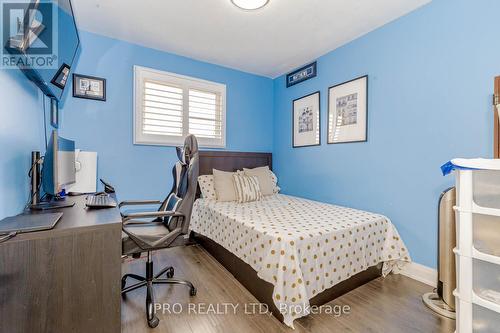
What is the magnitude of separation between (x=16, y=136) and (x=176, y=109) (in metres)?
1.97

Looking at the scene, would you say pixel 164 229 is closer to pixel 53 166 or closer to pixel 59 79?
pixel 53 166

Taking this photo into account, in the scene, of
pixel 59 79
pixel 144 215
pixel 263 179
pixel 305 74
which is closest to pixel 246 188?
pixel 263 179

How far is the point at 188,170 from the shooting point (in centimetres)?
189

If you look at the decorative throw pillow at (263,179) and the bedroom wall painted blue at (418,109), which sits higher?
the bedroom wall painted blue at (418,109)

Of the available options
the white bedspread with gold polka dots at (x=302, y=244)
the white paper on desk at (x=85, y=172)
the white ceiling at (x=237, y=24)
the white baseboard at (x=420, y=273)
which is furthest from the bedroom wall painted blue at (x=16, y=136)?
the white baseboard at (x=420, y=273)

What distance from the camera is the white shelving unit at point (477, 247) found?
127 cm

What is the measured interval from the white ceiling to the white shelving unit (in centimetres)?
177

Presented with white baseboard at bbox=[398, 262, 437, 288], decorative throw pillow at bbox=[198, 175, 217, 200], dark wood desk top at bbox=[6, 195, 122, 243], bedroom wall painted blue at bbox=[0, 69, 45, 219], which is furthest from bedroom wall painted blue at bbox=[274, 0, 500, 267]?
bedroom wall painted blue at bbox=[0, 69, 45, 219]

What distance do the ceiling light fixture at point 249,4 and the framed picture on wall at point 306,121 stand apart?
1464 mm

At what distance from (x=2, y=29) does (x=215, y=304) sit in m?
2.12

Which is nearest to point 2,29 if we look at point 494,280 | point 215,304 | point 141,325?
point 141,325

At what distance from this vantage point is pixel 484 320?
1272 millimetres

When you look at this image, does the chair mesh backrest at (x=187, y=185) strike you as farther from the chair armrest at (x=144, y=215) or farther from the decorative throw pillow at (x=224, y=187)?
the decorative throw pillow at (x=224, y=187)

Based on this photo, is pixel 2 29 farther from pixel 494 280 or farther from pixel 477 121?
pixel 477 121
